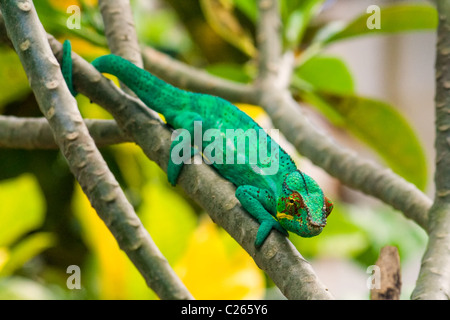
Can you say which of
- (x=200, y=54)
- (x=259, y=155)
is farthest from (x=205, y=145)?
(x=200, y=54)

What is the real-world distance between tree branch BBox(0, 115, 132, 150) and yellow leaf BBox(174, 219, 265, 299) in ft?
0.77

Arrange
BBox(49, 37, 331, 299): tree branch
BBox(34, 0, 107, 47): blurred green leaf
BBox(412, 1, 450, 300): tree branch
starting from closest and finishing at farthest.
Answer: BBox(49, 37, 331, 299): tree branch → BBox(412, 1, 450, 300): tree branch → BBox(34, 0, 107, 47): blurred green leaf

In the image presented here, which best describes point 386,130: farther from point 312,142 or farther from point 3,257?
point 3,257

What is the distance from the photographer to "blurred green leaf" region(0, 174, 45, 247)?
906mm

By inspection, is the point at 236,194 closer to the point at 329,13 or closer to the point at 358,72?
the point at 329,13

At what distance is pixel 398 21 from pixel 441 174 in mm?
498

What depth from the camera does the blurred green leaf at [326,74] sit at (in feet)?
3.92

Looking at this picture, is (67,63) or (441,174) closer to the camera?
(67,63)

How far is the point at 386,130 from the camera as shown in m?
1.03

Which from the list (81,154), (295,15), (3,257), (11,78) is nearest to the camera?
(81,154)

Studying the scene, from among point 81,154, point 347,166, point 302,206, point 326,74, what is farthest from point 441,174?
point 326,74

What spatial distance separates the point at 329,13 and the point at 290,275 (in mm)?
2012

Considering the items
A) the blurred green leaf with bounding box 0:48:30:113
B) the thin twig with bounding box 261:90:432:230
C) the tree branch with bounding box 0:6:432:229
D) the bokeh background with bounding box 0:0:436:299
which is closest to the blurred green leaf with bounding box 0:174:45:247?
the bokeh background with bounding box 0:0:436:299

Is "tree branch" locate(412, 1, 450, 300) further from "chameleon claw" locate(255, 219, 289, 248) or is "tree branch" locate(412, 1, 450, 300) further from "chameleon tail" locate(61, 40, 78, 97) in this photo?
"chameleon tail" locate(61, 40, 78, 97)
